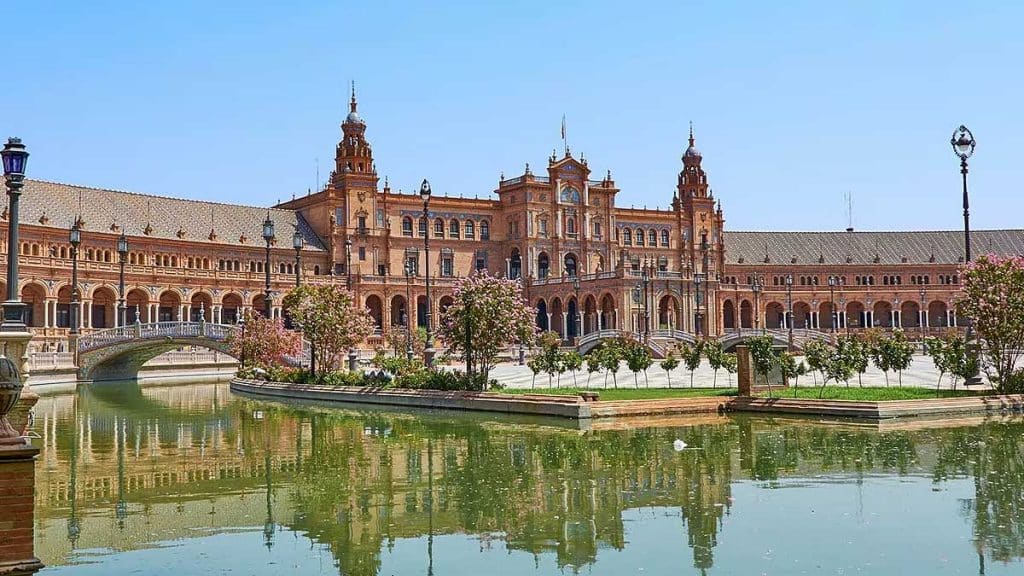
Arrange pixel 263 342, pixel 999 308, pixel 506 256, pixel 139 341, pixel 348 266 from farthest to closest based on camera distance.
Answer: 1. pixel 506 256
2. pixel 348 266
3. pixel 139 341
4. pixel 263 342
5. pixel 999 308

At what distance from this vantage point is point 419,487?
59.9 ft

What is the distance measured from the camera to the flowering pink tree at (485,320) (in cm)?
3534

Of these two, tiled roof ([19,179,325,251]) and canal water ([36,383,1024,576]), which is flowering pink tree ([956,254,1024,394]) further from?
tiled roof ([19,179,325,251])

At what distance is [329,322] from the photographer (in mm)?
43719

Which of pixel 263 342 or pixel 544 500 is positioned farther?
pixel 263 342

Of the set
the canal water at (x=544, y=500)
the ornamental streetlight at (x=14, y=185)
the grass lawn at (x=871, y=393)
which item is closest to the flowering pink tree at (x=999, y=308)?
the grass lawn at (x=871, y=393)

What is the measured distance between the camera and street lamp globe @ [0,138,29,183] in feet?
58.6

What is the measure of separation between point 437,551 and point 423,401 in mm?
22165

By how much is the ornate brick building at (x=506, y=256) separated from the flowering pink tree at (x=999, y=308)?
45254 mm

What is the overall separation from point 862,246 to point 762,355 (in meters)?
93.7

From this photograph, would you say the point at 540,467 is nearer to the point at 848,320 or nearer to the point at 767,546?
the point at 767,546

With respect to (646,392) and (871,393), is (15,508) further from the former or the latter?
(871,393)

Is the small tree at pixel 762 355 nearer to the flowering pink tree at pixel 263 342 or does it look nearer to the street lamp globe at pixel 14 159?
the street lamp globe at pixel 14 159

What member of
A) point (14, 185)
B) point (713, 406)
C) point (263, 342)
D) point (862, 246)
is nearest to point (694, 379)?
point (713, 406)
